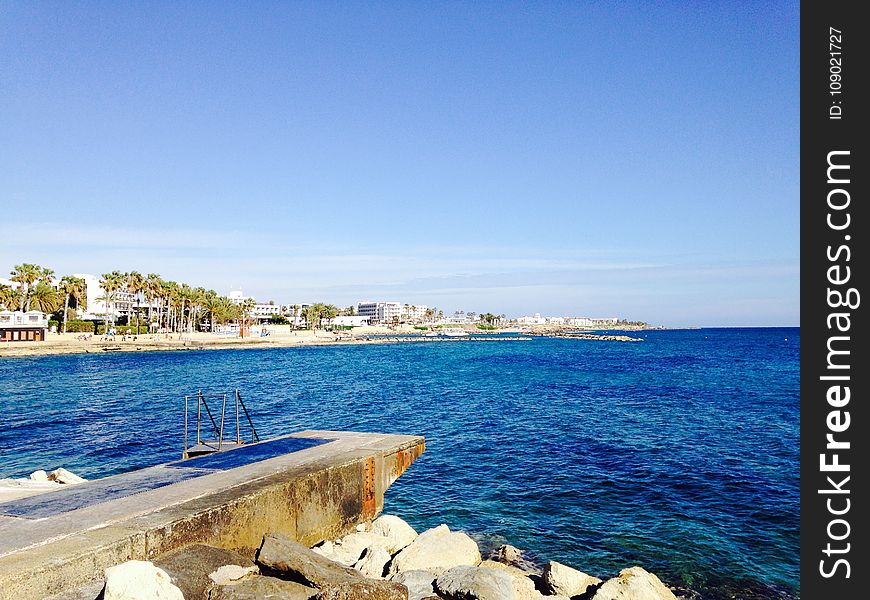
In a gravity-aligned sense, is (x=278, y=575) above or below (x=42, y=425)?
Answer: above

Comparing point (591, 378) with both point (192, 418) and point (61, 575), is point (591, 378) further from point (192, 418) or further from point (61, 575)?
point (61, 575)

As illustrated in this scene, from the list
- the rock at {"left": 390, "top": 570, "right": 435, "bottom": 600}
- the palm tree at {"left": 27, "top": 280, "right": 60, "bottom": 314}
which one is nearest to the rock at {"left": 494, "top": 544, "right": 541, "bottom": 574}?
the rock at {"left": 390, "top": 570, "right": 435, "bottom": 600}

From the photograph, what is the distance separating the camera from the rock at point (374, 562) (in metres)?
9.72

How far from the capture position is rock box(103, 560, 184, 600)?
5.87 m

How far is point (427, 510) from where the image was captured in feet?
50.7

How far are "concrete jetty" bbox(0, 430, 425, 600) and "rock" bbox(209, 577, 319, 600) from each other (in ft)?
4.56

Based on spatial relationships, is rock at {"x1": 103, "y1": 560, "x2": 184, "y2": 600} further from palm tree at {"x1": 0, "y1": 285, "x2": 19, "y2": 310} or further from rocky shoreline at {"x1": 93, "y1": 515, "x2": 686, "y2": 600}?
palm tree at {"x1": 0, "y1": 285, "x2": 19, "y2": 310}

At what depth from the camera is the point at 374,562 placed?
9.88 m

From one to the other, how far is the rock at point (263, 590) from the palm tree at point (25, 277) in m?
104

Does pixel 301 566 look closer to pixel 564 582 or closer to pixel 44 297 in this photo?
pixel 564 582

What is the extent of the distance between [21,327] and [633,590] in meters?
103

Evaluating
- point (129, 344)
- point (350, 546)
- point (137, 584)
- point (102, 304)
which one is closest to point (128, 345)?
point (129, 344)

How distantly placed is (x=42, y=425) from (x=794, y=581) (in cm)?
3125

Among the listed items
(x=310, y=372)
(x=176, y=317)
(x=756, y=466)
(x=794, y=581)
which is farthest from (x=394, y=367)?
(x=176, y=317)
